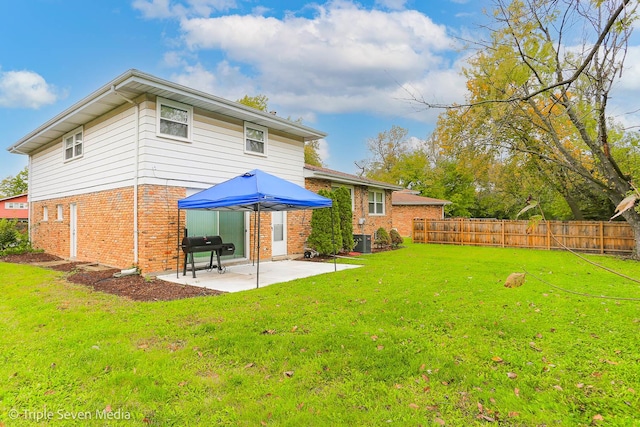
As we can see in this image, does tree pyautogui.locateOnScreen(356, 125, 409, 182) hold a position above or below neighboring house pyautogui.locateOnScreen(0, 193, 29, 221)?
above

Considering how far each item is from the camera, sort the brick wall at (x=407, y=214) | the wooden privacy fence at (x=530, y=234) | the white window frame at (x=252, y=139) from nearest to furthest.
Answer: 1. the white window frame at (x=252, y=139)
2. the wooden privacy fence at (x=530, y=234)
3. the brick wall at (x=407, y=214)

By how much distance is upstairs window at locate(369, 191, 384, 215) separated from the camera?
55.9 ft

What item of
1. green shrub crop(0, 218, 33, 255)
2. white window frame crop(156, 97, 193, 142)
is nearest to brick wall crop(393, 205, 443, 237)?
white window frame crop(156, 97, 193, 142)

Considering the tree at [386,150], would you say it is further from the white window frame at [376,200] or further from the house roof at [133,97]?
the house roof at [133,97]

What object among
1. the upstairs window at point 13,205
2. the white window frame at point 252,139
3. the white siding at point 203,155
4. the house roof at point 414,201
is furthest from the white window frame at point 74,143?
the upstairs window at point 13,205

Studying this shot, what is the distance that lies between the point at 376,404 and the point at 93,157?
11088 mm

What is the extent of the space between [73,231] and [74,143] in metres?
3.03

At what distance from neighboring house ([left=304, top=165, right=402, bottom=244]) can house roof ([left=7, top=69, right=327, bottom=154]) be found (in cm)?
166

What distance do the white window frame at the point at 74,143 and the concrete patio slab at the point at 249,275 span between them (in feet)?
19.7

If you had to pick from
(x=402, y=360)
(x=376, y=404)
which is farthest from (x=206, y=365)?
(x=402, y=360)

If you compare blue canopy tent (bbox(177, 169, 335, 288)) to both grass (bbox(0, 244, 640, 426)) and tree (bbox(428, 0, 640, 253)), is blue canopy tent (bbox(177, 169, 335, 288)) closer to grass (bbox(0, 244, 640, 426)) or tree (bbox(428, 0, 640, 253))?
grass (bbox(0, 244, 640, 426))

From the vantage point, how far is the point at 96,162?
33.4 ft

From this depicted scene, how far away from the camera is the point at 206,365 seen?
3527 mm

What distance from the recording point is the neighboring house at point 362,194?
1323 cm
